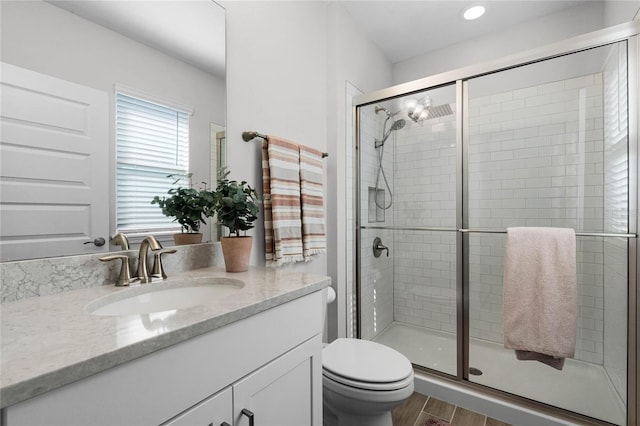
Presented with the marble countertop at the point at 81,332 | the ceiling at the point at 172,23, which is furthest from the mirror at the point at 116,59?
the marble countertop at the point at 81,332

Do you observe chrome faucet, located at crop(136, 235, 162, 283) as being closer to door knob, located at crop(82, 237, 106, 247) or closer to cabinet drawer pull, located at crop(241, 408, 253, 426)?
door knob, located at crop(82, 237, 106, 247)

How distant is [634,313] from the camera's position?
4.55ft

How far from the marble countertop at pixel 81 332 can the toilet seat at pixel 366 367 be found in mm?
587

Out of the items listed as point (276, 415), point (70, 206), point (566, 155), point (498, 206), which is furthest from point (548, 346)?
point (70, 206)

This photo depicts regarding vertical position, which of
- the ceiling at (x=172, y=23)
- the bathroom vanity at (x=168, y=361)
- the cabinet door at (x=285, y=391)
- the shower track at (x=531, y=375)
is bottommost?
the shower track at (x=531, y=375)

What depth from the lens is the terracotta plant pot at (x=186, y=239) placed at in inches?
46.6

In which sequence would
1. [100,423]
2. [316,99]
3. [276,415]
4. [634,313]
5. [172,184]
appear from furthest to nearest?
[316,99] → [634,313] → [172,184] → [276,415] → [100,423]

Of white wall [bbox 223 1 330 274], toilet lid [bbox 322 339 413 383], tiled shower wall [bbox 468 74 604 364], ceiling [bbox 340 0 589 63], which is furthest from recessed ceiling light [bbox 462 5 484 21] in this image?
toilet lid [bbox 322 339 413 383]

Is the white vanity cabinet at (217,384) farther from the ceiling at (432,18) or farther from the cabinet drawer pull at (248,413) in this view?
the ceiling at (432,18)

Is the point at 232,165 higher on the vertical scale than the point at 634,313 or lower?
higher

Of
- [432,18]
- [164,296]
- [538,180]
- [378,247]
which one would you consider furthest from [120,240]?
[432,18]

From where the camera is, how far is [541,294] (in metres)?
1.52

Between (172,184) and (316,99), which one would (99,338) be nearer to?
(172,184)

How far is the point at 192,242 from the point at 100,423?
79cm
